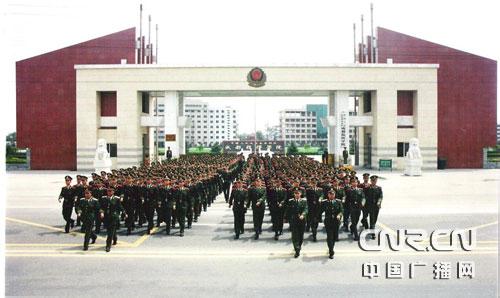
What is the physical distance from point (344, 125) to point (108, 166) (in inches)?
786

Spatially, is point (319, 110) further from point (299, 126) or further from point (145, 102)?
point (145, 102)

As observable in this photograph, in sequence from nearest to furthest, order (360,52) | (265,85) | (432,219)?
1. (432,219)
2. (265,85)
3. (360,52)

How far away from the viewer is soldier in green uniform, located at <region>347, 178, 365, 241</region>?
13070 millimetres

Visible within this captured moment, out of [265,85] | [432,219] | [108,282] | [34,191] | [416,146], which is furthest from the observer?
[265,85]

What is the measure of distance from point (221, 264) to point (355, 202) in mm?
4612

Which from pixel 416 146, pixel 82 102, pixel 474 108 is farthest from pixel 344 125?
pixel 82 102

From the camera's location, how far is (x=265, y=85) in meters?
41.8

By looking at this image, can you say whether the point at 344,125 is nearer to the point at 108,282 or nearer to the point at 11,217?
the point at 11,217

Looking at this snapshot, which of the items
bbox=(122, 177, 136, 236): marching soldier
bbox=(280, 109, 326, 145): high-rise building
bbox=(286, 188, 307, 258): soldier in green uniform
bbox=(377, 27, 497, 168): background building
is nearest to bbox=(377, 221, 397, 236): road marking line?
bbox=(286, 188, 307, 258): soldier in green uniform

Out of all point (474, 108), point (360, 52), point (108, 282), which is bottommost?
point (108, 282)

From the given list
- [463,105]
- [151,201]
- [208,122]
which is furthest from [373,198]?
[208,122]

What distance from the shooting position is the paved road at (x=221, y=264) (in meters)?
8.59

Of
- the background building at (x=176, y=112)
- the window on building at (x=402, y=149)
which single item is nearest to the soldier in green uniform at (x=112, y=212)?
the background building at (x=176, y=112)

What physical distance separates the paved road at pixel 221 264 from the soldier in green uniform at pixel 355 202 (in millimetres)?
468
